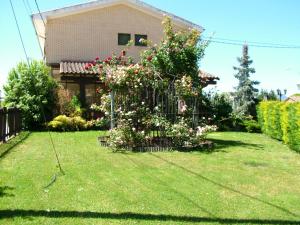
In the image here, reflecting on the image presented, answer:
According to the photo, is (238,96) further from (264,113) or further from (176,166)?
(176,166)

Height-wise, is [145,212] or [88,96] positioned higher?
[88,96]

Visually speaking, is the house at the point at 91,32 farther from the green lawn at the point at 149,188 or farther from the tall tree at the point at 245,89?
the green lawn at the point at 149,188

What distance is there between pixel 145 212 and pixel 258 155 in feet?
22.7

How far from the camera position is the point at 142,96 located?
1395 centimetres

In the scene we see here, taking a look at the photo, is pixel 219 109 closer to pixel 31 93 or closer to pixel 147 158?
pixel 31 93

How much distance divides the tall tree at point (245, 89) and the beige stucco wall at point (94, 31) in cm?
836

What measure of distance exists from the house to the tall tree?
757cm

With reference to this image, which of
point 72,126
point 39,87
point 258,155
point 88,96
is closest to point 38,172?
point 258,155

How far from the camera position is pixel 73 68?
22781 millimetres

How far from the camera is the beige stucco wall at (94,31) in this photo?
80.3 feet

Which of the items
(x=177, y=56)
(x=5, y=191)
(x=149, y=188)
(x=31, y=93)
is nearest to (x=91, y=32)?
(x=31, y=93)

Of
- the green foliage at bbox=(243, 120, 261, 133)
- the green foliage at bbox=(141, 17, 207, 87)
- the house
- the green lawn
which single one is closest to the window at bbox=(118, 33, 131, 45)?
the house

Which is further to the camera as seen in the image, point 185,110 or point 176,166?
point 185,110

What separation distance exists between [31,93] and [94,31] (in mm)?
6476
